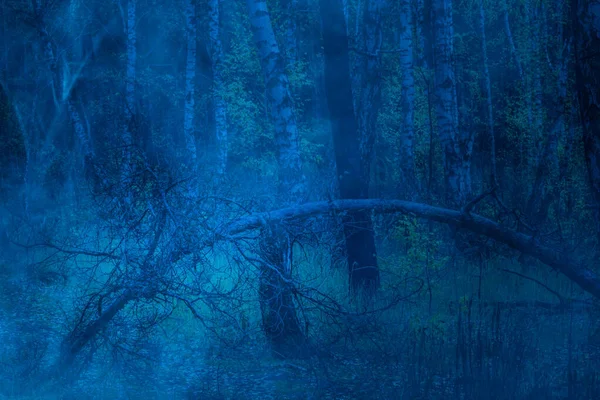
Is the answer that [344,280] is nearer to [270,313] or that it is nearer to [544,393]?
[270,313]

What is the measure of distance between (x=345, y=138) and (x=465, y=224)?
7.31ft

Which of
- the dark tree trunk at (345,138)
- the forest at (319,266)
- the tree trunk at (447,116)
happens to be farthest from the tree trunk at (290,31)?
the dark tree trunk at (345,138)

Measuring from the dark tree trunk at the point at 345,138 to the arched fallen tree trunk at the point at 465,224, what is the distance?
50.8 inches

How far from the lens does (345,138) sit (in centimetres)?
794

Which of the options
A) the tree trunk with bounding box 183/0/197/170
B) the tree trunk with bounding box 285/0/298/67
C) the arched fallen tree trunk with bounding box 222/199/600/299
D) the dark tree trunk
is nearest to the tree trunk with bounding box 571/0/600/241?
the arched fallen tree trunk with bounding box 222/199/600/299

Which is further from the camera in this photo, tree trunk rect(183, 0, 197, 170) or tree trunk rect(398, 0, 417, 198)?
tree trunk rect(183, 0, 197, 170)

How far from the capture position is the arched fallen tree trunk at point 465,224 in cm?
602

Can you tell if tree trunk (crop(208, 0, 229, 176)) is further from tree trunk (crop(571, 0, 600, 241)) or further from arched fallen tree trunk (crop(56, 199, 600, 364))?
tree trunk (crop(571, 0, 600, 241))

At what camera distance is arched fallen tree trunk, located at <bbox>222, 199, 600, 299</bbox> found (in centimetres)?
602

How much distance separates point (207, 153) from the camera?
17.0 metres

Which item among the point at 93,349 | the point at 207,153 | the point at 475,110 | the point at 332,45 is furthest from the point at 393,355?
the point at 475,110

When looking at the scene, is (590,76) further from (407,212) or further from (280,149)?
(280,149)

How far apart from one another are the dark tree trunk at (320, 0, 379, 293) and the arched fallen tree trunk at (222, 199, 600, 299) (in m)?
1.29

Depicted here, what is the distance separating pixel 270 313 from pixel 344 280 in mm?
1775
